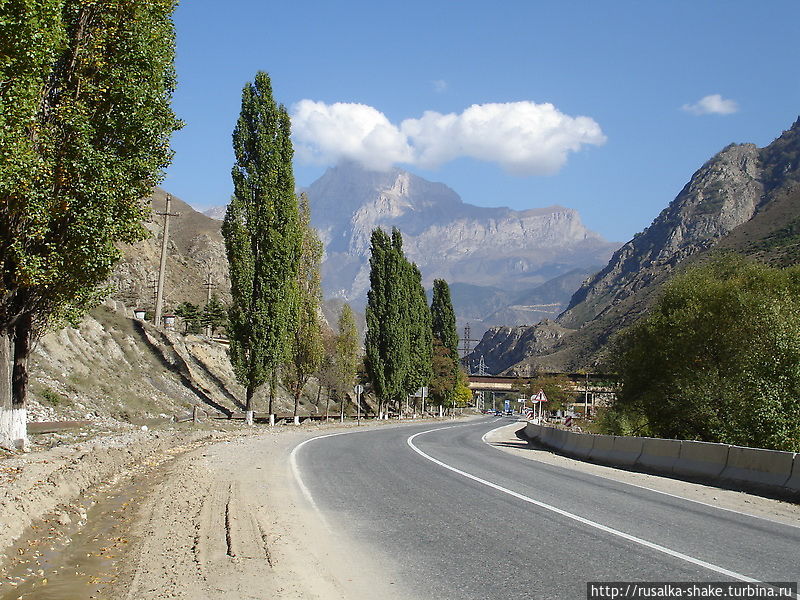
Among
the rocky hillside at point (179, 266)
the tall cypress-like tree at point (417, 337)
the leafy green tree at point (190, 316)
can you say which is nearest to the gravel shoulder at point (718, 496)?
the tall cypress-like tree at point (417, 337)

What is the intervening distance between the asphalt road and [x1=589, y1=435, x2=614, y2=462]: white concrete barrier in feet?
25.3

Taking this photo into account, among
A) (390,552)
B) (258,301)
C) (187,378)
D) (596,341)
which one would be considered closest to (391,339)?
(187,378)

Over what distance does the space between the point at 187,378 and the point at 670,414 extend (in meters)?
33.8

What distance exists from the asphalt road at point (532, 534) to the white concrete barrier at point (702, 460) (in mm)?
2579

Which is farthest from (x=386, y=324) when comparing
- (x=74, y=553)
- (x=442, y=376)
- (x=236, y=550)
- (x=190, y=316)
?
(x=236, y=550)

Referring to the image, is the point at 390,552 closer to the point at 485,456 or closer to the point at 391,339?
the point at 485,456

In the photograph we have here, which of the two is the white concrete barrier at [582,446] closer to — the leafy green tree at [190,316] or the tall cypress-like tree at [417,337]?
the tall cypress-like tree at [417,337]

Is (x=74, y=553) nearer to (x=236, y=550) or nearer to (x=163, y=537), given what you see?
(x=163, y=537)

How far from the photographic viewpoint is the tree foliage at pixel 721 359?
70.3 ft

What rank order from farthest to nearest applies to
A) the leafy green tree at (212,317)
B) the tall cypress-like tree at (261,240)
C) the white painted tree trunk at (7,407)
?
1. the leafy green tree at (212,317)
2. the tall cypress-like tree at (261,240)
3. the white painted tree trunk at (7,407)

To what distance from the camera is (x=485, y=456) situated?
78.7ft

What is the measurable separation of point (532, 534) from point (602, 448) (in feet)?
54.0

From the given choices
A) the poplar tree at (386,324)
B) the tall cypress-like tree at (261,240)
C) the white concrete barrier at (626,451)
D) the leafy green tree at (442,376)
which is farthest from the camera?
the leafy green tree at (442,376)

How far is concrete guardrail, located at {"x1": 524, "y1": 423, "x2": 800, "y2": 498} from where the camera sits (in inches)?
591
